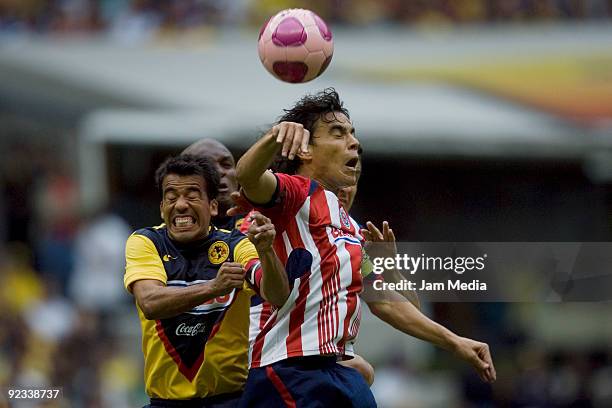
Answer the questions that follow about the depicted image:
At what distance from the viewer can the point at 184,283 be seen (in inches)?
284

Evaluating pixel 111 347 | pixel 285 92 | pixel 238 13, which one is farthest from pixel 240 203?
pixel 238 13

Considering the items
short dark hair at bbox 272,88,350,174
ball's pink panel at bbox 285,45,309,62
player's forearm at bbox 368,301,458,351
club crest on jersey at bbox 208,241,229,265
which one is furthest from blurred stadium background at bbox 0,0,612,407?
short dark hair at bbox 272,88,350,174

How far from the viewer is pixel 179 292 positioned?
6809 millimetres

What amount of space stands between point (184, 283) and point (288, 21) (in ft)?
4.89

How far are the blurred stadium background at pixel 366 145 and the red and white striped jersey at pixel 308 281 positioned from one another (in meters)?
7.32

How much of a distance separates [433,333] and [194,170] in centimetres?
148

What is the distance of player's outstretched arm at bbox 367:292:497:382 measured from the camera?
23.9ft

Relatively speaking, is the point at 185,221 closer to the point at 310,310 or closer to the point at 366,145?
the point at 310,310

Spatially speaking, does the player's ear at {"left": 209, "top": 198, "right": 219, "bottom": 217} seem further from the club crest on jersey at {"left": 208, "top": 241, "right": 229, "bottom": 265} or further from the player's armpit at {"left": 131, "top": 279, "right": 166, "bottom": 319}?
the player's armpit at {"left": 131, "top": 279, "right": 166, "bottom": 319}

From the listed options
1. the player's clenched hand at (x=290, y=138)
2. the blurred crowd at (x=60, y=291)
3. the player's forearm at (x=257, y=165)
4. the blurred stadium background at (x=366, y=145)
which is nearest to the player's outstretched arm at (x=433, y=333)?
the player's forearm at (x=257, y=165)

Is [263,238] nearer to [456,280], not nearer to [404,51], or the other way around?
[456,280]

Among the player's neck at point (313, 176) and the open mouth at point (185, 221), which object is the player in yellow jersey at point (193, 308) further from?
the player's neck at point (313, 176)

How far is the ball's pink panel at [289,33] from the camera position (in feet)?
24.5

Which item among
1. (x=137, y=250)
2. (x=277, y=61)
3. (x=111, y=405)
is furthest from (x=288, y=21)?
(x=111, y=405)
